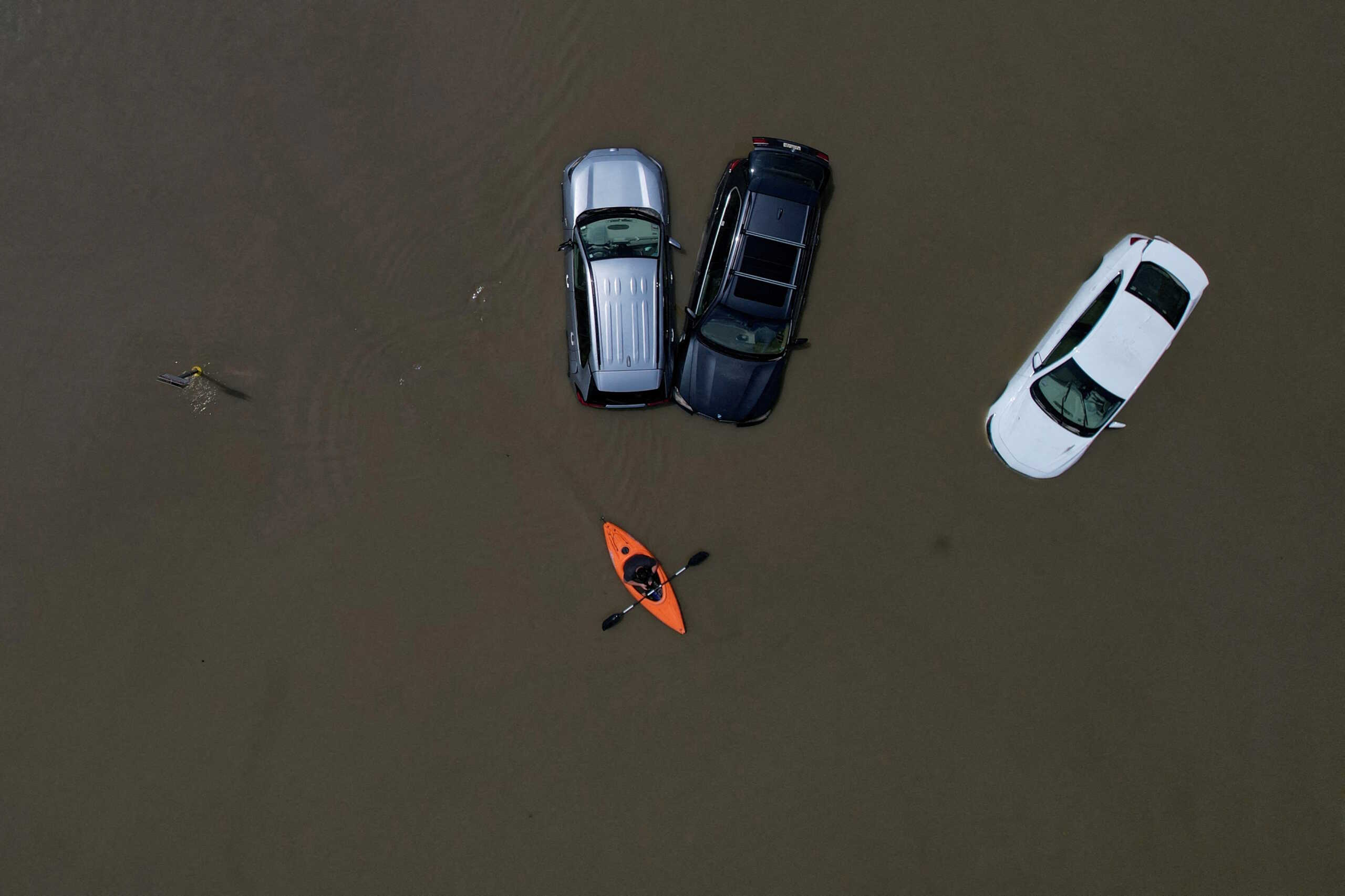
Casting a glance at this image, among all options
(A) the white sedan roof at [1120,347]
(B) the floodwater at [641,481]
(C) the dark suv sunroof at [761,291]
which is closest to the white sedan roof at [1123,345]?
(A) the white sedan roof at [1120,347]

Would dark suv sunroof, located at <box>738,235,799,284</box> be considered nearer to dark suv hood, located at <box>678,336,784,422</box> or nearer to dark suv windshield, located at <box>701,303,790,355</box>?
dark suv windshield, located at <box>701,303,790,355</box>

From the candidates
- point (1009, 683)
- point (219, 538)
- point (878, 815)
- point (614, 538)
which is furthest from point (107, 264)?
point (1009, 683)

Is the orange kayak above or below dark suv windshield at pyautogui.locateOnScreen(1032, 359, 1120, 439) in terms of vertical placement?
below

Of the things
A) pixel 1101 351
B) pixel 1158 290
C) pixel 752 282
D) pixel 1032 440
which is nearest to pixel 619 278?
pixel 752 282

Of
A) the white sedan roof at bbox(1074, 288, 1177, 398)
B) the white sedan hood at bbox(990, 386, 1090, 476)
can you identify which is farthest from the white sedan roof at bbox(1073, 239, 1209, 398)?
the white sedan hood at bbox(990, 386, 1090, 476)

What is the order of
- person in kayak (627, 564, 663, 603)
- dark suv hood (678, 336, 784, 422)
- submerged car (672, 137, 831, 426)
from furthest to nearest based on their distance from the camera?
person in kayak (627, 564, 663, 603)
dark suv hood (678, 336, 784, 422)
submerged car (672, 137, 831, 426)

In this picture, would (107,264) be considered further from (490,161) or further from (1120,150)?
(1120,150)

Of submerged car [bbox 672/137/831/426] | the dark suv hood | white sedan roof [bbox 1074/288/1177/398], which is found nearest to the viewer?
submerged car [bbox 672/137/831/426]
